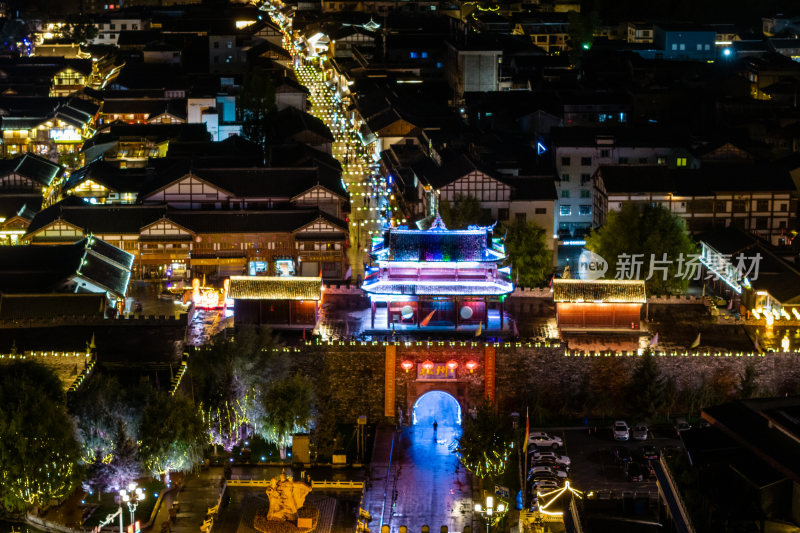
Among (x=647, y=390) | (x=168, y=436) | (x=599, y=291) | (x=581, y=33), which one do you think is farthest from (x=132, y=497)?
(x=581, y=33)

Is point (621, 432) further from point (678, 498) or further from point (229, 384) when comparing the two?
point (678, 498)

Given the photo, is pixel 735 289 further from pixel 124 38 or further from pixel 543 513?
pixel 124 38

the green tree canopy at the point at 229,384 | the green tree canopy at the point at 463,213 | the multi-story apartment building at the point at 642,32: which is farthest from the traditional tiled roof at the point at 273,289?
the multi-story apartment building at the point at 642,32

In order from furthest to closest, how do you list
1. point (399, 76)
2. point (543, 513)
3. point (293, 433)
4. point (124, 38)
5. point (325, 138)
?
point (124, 38) → point (399, 76) → point (325, 138) → point (293, 433) → point (543, 513)

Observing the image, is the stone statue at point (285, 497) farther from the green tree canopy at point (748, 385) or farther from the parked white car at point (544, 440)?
the green tree canopy at point (748, 385)

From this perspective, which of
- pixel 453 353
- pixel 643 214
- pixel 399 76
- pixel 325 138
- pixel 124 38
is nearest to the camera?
pixel 453 353

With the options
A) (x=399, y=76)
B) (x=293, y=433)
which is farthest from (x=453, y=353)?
(x=399, y=76)
